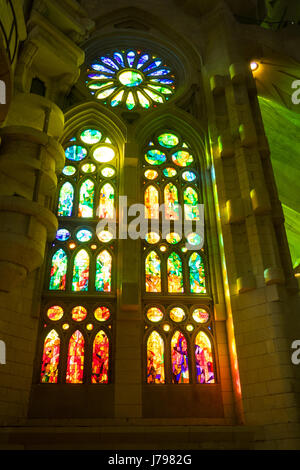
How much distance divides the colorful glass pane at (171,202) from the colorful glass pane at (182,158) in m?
0.74

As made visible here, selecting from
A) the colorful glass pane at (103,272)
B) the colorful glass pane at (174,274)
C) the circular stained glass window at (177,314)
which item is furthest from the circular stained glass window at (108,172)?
the circular stained glass window at (177,314)

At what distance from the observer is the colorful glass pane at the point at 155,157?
10.6 metres

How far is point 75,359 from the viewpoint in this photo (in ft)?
26.0

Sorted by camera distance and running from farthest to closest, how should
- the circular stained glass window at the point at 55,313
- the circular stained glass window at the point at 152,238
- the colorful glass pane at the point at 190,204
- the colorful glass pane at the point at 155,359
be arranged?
1. the colorful glass pane at the point at 190,204
2. the circular stained glass window at the point at 152,238
3. the circular stained glass window at the point at 55,313
4. the colorful glass pane at the point at 155,359

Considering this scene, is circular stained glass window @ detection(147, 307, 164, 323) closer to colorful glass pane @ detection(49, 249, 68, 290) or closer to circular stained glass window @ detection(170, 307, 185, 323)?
circular stained glass window @ detection(170, 307, 185, 323)

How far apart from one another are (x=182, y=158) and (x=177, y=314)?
416 cm

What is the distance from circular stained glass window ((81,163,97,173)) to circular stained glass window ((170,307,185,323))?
390cm

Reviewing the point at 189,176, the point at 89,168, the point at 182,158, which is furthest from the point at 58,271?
the point at 182,158

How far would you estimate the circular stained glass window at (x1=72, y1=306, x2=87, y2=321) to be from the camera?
27.5ft

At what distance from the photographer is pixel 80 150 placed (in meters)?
10.6

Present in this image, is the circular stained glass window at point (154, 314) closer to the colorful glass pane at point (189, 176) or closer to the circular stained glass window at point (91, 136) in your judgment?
the colorful glass pane at point (189, 176)

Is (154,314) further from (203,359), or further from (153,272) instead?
(203,359)
